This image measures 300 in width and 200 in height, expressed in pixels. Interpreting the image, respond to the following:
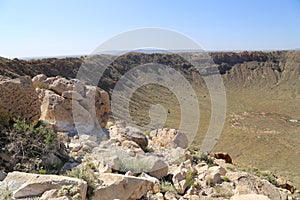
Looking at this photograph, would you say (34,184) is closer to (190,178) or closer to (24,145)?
(24,145)

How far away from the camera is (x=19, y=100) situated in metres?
5.64

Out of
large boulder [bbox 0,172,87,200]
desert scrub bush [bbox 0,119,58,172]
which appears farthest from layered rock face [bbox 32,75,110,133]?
large boulder [bbox 0,172,87,200]

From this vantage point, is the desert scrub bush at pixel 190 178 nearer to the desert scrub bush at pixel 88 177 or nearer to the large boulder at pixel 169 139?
the desert scrub bush at pixel 88 177

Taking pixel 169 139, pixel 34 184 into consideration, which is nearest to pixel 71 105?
pixel 169 139

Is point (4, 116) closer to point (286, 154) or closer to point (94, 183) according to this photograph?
point (94, 183)

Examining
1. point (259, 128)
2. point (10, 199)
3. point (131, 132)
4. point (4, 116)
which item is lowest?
point (259, 128)

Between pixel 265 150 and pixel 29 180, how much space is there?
29.5 m

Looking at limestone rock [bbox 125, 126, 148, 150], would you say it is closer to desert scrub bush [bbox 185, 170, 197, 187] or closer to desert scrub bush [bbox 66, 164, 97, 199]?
desert scrub bush [bbox 185, 170, 197, 187]

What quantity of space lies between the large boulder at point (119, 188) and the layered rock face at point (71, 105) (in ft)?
10.8

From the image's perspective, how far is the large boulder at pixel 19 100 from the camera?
213 inches

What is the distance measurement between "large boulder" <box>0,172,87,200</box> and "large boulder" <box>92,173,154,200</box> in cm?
54

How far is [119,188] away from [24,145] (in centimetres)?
194

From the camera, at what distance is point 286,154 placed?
27875mm

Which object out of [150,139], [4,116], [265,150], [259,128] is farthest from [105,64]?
[4,116]
